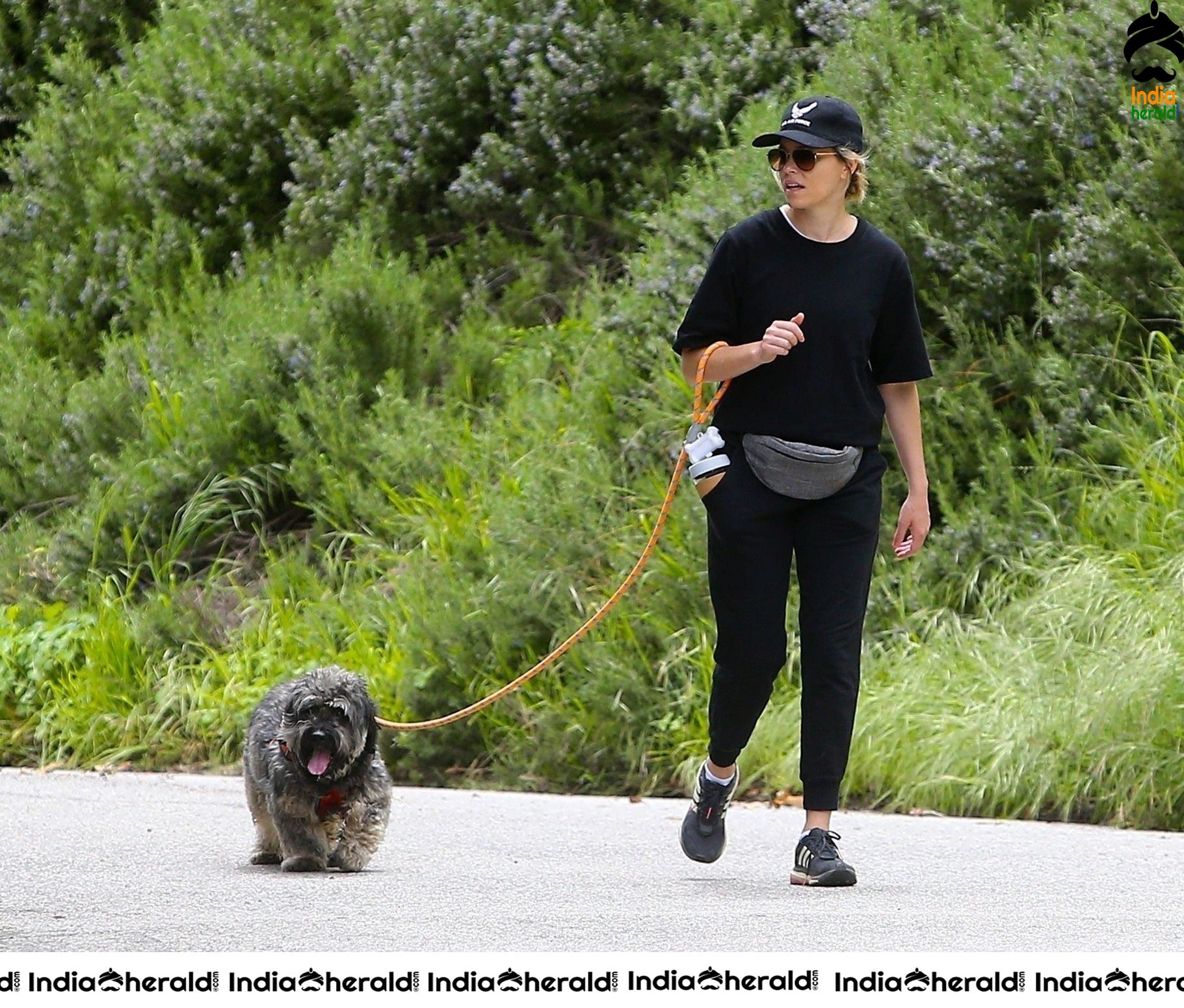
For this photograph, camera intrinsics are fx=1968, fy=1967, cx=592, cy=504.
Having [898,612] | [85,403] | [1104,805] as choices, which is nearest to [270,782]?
[1104,805]

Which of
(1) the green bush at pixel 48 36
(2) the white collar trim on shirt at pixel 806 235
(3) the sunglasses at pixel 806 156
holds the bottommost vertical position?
(2) the white collar trim on shirt at pixel 806 235

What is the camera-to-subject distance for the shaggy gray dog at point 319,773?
6.03m

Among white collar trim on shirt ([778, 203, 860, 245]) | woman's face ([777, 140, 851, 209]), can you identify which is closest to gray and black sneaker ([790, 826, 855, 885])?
white collar trim on shirt ([778, 203, 860, 245])

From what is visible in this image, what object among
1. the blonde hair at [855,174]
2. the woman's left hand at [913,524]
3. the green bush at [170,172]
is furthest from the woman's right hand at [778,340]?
the green bush at [170,172]

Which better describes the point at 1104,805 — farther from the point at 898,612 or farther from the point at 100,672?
the point at 100,672

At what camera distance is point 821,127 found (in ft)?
18.9

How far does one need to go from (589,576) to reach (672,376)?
1.36 m

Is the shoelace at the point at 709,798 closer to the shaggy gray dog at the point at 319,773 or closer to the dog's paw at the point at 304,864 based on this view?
the shaggy gray dog at the point at 319,773

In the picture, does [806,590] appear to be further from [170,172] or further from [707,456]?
[170,172]

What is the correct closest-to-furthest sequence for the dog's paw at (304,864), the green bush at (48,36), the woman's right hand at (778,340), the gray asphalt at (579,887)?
1. the gray asphalt at (579,887)
2. the woman's right hand at (778,340)
3. the dog's paw at (304,864)
4. the green bush at (48,36)

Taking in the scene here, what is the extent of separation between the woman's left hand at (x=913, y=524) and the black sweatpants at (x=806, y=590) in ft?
0.35

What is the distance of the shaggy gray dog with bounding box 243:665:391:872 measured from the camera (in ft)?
19.8

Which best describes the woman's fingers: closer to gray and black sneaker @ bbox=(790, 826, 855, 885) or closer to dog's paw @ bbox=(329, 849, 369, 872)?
gray and black sneaker @ bbox=(790, 826, 855, 885)

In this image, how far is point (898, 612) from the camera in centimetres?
980
